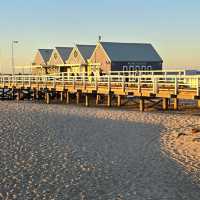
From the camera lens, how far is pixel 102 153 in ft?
48.4

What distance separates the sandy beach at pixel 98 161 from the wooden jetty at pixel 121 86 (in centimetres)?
227

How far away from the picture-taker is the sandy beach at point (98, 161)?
10.4m

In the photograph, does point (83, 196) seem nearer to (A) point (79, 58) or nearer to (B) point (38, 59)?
(A) point (79, 58)

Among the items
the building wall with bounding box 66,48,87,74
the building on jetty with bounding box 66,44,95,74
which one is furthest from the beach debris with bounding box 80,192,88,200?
the building on jetty with bounding box 66,44,95,74

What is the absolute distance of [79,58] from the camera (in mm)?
55812

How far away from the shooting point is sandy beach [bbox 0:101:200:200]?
10430 millimetres

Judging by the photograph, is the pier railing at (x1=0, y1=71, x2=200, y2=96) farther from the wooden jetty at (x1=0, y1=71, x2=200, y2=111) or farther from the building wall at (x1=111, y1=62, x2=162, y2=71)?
the building wall at (x1=111, y1=62, x2=162, y2=71)

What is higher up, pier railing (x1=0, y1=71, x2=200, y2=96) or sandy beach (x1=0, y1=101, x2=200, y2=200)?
pier railing (x1=0, y1=71, x2=200, y2=96)

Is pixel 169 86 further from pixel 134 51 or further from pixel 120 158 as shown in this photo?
pixel 134 51

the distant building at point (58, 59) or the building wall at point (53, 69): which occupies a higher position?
the distant building at point (58, 59)

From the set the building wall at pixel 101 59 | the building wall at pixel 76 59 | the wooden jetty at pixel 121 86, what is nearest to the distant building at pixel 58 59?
the building wall at pixel 76 59

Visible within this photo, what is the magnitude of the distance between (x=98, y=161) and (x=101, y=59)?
128 feet

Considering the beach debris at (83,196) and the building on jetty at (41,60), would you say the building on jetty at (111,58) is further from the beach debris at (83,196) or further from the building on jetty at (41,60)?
the beach debris at (83,196)

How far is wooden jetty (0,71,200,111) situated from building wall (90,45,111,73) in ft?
25.9
